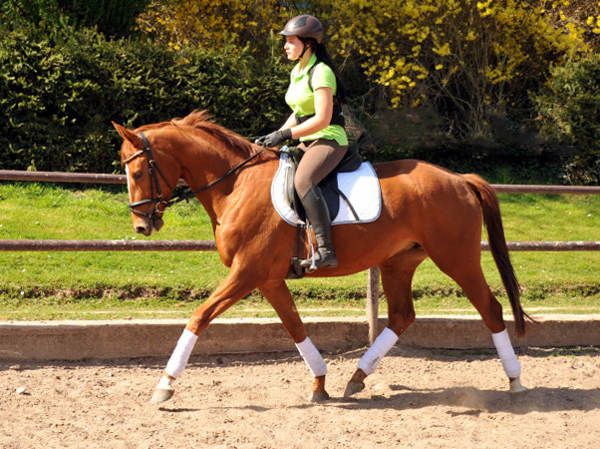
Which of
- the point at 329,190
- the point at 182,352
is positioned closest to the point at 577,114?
the point at 329,190

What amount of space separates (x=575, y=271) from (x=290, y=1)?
7148 millimetres

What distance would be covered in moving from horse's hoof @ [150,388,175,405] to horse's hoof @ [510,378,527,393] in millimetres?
2462

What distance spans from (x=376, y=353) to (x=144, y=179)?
6.97ft

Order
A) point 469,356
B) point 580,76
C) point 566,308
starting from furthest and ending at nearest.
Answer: point 580,76 → point 566,308 → point 469,356

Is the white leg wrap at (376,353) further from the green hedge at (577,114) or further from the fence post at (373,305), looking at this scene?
the green hedge at (577,114)

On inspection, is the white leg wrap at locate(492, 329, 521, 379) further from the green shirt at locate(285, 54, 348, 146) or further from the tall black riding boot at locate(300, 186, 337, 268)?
the green shirt at locate(285, 54, 348, 146)

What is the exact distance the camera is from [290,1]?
1304cm

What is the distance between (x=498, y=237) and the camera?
5.40 meters

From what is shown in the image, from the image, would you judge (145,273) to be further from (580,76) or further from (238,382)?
(580,76)

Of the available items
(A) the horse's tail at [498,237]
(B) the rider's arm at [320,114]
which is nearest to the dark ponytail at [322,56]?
(B) the rider's arm at [320,114]

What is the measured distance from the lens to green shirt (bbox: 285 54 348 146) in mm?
4863

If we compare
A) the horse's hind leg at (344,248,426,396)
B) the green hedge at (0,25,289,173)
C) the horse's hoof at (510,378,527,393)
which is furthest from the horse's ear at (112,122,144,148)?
the green hedge at (0,25,289,173)

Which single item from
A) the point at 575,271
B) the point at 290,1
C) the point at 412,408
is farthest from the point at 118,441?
the point at 290,1

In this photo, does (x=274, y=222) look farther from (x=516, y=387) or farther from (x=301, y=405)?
(x=516, y=387)
